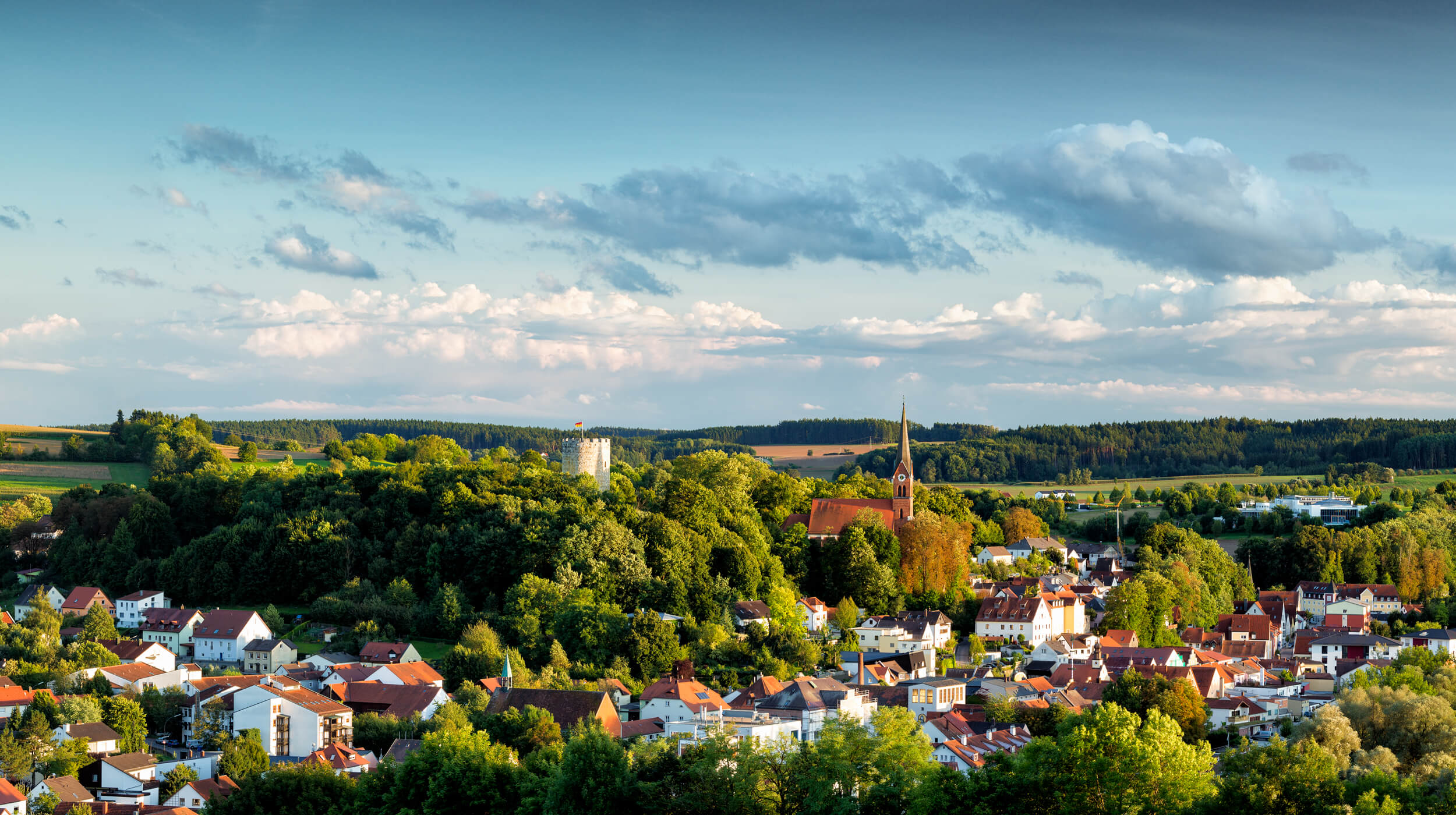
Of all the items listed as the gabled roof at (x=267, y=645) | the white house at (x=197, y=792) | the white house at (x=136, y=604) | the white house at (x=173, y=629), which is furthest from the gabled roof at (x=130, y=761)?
the white house at (x=136, y=604)

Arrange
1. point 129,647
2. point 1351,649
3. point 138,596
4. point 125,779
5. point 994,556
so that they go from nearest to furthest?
point 125,779 < point 129,647 < point 138,596 < point 1351,649 < point 994,556

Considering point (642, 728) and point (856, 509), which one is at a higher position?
point (856, 509)

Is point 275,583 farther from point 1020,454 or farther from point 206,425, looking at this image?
point 1020,454

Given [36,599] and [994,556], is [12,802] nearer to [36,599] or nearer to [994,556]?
[36,599]

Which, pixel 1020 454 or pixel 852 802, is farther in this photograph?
pixel 1020 454

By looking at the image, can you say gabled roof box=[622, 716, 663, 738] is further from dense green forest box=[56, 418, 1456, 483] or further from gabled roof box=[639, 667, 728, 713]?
dense green forest box=[56, 418, 1456, 483]

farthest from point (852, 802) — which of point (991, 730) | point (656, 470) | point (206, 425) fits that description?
point (206, 425)

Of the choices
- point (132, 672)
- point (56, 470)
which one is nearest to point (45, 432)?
point (56, 470)
